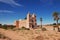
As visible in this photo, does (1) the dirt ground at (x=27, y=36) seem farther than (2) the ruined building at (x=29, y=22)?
No

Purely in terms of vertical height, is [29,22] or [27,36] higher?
[29,22]

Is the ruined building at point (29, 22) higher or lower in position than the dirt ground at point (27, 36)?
higher

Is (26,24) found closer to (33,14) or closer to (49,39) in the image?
(33,14)

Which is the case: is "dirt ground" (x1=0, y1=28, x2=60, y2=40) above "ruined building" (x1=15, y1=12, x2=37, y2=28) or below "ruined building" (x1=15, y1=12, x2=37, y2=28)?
below

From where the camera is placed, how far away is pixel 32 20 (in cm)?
5475

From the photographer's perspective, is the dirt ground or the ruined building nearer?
the dirt ground

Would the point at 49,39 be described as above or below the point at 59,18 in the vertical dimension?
below

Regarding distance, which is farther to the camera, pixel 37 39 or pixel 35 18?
pixel 35 18

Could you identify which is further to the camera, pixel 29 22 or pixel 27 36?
pixel 29 22

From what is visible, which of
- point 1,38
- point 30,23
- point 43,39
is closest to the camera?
point 1,38

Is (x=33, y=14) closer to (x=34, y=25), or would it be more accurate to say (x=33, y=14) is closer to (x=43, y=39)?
(x=34, y=25)

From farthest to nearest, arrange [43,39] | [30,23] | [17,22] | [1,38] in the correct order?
[17,22] < [30,23] < [43,39] < [1,38]

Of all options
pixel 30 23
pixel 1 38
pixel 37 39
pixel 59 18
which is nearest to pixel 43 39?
pixel 37 39

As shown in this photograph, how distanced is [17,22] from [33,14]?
1092 cm
